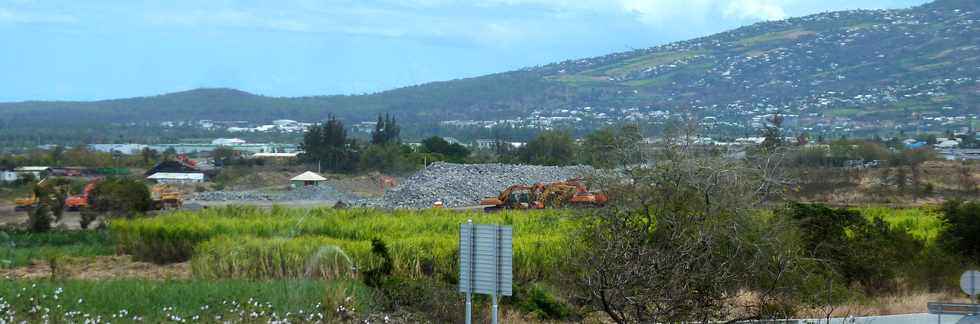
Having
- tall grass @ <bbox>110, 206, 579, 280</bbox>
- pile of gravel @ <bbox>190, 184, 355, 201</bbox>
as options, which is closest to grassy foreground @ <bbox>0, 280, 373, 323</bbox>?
tall grass @ <bbox>110, 206, 579, 280</bbox>

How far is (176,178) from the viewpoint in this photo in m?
58.7

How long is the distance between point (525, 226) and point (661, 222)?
11.0 metres

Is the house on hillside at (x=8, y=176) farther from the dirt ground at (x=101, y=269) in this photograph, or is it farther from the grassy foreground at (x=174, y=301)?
the grassy foreground at (x=174, y=301)

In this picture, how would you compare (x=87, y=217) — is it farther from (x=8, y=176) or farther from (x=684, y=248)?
(x=8, y=176)

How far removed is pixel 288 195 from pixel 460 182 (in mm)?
12909

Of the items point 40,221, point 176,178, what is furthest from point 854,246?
point 176,178

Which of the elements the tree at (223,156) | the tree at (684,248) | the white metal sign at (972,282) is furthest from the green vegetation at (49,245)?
the tree at (223,156)

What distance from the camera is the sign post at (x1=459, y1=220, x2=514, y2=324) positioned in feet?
33.4

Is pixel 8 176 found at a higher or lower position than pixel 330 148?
lower

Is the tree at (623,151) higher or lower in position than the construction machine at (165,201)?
higher

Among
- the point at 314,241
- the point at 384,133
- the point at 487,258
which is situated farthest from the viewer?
the point at 384,133

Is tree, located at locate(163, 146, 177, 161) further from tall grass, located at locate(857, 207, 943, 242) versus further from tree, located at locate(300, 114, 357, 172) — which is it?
tall grass, located at locate(857, 207, 943, 242)

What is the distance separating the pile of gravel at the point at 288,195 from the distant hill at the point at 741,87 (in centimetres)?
7966

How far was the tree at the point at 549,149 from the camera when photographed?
240ft
